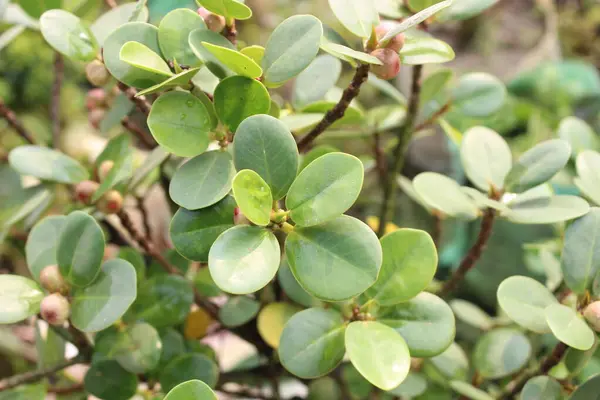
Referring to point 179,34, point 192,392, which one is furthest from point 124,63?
point 192,392

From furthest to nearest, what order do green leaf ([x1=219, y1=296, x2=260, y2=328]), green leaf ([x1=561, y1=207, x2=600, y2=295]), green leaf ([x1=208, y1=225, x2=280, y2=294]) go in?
green leaf ([x1=219, y1=296, x2=260, y2=328])
green leaf ([x1=561, y1=207, x2=600, y2=295])
green leaf ([x1=208, y1=225, x2=280, y2=294])

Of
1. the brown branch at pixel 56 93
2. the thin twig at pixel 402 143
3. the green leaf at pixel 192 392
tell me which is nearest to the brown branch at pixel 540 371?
the thin twig at pixel 402 143

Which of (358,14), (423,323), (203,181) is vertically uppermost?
(358,14)

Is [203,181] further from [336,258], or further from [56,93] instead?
[56,93]

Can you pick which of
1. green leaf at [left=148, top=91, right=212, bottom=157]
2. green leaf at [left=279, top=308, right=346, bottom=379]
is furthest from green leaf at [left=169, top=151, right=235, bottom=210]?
green leaf at [left=279, top=308, right=346, bottom=379]

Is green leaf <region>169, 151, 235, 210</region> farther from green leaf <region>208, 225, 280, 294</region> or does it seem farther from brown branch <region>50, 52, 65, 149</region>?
brown branch <region>50, 52, 65, 149</region>

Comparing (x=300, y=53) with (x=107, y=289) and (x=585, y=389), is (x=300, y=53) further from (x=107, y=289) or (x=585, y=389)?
(x=585, y=389)

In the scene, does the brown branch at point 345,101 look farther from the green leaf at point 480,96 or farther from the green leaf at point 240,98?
the green leaf at point 480,96
